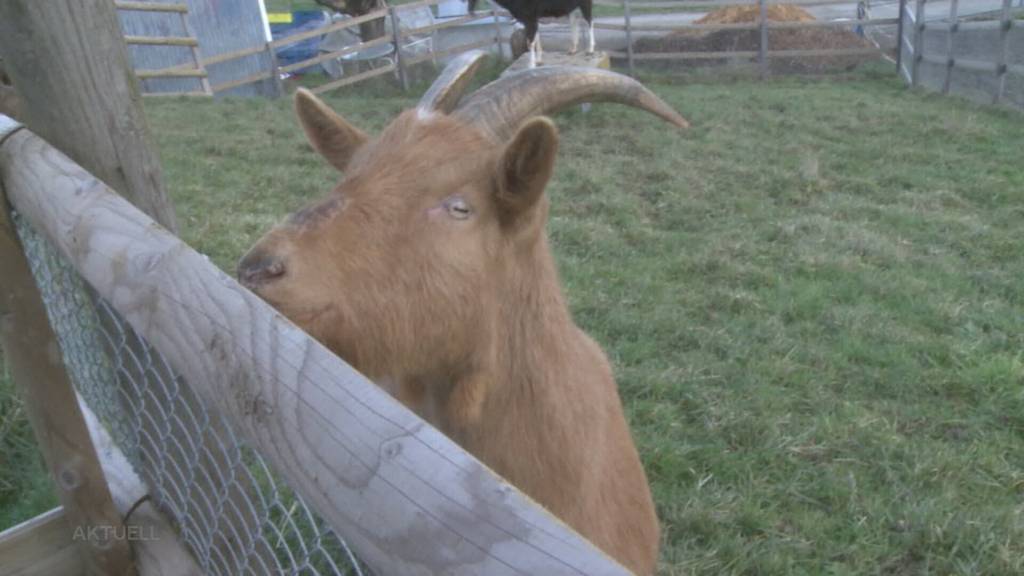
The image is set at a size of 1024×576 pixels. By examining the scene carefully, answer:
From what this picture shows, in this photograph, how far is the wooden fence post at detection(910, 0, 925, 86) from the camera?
51.8ft

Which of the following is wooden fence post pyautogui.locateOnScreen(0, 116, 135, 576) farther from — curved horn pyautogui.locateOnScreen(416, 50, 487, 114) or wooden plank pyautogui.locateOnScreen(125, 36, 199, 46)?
wooden plank pyautogui.locateOnScreen(125, 36, 199, 46)

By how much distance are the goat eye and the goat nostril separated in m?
0.51

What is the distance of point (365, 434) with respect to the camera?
3.33 ft

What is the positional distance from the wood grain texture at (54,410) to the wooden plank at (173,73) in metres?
14.0

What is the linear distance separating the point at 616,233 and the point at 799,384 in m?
2.83

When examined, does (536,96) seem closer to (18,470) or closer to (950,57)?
(18,470)

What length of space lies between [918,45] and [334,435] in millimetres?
17281

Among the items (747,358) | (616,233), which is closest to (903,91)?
(616,233)

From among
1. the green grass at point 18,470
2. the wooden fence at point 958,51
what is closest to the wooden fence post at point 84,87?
the green grass at point 18,470

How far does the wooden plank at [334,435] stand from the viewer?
0.87 m

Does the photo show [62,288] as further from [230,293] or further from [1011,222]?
[1011,222]

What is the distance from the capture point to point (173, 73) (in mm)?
15797

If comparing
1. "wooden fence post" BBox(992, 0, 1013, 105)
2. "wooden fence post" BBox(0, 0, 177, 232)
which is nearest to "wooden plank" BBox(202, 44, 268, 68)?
"wooden fence post" BBox(992, 0, 1013, 105)

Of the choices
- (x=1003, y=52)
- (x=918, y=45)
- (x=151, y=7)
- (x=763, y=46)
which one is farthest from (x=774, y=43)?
A: (x=151, y=7)
